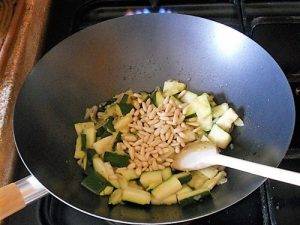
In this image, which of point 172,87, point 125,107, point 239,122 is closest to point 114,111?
point 125,107

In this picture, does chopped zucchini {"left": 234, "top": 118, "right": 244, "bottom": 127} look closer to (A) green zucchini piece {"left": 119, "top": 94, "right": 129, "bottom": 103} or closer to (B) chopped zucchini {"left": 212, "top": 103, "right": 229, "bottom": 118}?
(B) chopped zucchini {"left": 212, "top": 103, "right": 229, "bottom": 118}

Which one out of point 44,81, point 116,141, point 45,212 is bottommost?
point 45,212

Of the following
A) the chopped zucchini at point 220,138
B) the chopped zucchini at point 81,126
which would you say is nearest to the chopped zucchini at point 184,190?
the chopped zucchini at point 220,138

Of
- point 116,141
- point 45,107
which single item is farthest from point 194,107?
point 45,107

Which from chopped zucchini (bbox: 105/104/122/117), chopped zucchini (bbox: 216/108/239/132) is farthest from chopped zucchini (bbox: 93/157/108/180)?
chopped zucchini (bbox: 216/108/239/132)

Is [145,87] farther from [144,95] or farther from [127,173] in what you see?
[127,173]

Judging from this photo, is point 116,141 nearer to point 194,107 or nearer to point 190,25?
point 194,107
